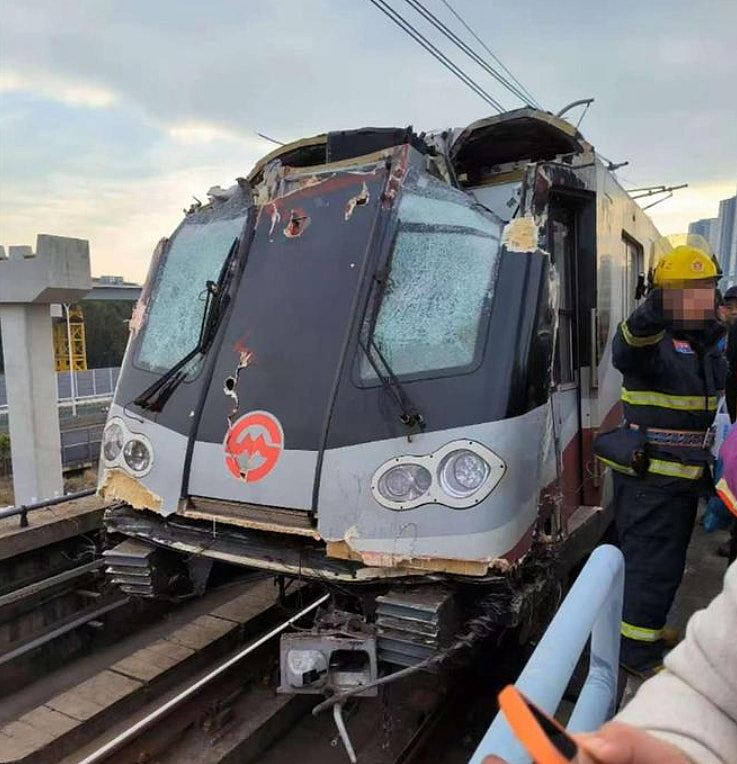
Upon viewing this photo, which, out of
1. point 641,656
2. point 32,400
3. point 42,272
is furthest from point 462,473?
point 32,400

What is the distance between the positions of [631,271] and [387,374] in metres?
2.75

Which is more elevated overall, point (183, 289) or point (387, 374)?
point (183, 289)

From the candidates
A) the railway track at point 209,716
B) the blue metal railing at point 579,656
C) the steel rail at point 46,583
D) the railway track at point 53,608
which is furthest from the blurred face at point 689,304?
the railway track at point 53,608

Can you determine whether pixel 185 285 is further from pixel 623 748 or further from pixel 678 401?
pixel 623 748

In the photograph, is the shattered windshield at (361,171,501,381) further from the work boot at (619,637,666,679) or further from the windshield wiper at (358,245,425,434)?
the work boot at (619,637,666,679)

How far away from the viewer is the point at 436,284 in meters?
3.14

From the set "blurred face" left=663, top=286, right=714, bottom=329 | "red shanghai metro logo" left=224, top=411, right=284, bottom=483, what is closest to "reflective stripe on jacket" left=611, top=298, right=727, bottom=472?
"blurred face" left=663, top=286, right=714, bottom=329

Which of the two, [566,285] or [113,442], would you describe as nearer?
[113,442]

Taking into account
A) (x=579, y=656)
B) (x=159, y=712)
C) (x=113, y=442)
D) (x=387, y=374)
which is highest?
(x=387, y=374)

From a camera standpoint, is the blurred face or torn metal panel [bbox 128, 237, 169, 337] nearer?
the blurred face

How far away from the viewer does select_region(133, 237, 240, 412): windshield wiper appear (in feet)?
11.2

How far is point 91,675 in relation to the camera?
423 cm

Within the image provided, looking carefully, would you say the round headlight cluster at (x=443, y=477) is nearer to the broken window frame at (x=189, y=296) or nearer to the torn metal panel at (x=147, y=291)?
the broken window frame at (x=189, y=296)

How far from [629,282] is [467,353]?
7.82 feet
